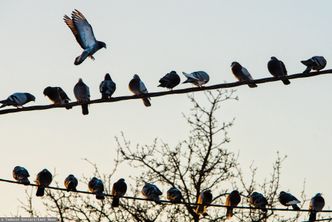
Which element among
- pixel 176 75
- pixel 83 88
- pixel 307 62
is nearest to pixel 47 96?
pixel 83 88

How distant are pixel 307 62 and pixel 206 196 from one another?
8.53 meters

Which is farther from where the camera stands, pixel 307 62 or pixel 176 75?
pixel 176 75

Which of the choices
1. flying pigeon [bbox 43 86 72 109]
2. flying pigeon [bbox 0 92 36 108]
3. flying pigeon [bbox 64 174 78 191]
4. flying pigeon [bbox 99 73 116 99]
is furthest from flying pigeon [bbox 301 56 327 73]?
flying pigeon [bbox 64 174 78 191]

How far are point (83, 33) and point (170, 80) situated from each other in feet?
7.52

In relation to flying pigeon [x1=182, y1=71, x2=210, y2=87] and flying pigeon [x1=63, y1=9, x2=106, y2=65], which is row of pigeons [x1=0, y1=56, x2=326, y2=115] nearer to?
flying pigeon [x1=182, y1=71, x2=210, y2=87]

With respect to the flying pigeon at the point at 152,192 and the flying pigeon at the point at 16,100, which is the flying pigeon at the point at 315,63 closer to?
the flying pigeon at the point at 16,100

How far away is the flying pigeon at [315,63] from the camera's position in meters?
14.9

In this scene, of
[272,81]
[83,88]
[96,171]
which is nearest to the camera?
[272,81]

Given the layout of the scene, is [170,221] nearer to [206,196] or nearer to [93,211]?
[93,211]

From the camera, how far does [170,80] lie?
58.0 ft

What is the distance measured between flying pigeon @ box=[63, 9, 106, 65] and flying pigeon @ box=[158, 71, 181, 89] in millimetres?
1431

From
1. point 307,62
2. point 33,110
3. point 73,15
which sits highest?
point 73,15

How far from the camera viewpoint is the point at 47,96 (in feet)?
67.4

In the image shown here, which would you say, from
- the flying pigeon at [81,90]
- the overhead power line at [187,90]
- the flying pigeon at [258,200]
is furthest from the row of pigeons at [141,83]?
the overhead power line at [187,90]
